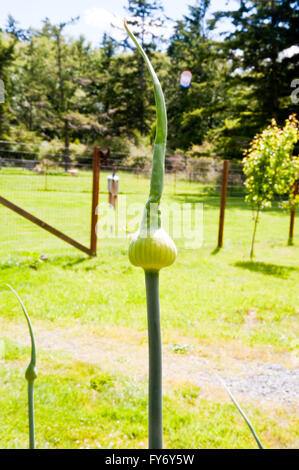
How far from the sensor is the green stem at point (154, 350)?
29cm

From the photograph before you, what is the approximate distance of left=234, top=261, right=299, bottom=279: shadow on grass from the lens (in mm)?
Answer: 6971

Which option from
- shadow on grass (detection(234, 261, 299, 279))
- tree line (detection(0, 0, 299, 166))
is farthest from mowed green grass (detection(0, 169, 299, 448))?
tree line (detection(0, 0, 299, 166))

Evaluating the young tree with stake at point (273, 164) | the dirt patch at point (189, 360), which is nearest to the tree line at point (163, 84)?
the young tree with stake at point (273, 164)

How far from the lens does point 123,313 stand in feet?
15.0

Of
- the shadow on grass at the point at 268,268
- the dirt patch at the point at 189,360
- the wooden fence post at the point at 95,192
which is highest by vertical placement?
the wooden fence post at the point at 95,192

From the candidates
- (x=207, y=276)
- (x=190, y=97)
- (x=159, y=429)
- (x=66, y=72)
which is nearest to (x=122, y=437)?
(x=159, y=429)

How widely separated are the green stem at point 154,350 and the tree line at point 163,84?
2394 cm

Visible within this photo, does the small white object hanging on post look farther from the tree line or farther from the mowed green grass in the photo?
the tree line

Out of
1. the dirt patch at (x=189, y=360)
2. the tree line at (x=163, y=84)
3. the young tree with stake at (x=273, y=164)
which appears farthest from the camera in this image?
the tree line at (x=163, y=84)

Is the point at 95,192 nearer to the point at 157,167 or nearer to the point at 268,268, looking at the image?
the point at 268,268

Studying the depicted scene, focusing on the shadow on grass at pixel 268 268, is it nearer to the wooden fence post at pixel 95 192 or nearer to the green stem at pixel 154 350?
the wooden fence post at pixel 95 192

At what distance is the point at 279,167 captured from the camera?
793 centimetres

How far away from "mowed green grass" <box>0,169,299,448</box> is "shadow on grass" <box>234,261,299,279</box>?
22 millimetres
